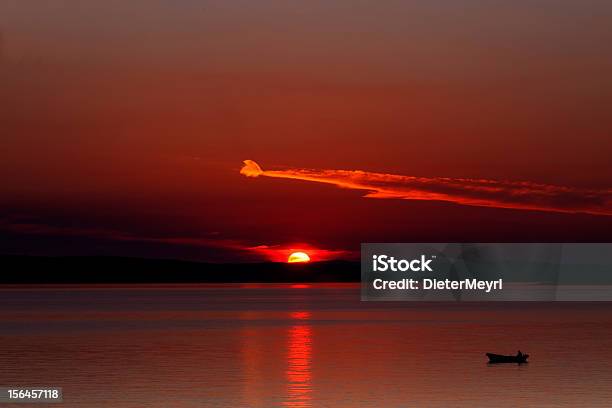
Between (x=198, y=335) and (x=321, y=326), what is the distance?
2363 cm

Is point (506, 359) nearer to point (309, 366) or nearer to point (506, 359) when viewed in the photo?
point (506, 359)

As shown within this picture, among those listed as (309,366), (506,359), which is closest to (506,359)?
(506,359)

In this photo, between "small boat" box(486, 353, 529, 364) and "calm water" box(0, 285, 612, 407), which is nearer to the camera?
"calm water" box(0, 285, 612, 407)

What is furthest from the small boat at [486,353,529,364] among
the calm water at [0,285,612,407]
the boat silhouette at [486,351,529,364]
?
the calm water at [0,285,612,407]

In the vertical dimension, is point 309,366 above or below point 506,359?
below

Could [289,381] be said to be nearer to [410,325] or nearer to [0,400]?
[0,400]

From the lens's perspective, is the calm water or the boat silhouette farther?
the boat silhouette

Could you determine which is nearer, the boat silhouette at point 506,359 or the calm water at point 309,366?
the calm water at point 309,366

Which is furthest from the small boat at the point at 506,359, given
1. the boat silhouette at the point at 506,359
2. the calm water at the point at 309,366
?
the calm water at the point at 309,366

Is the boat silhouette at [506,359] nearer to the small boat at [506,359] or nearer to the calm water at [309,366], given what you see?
the small boat at [506,359]

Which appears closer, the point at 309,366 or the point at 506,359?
the point at 309,366

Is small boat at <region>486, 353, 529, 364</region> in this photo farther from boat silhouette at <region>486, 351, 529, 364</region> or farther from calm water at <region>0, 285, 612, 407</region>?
calm water at <region>0, 285, 612, 407</region>

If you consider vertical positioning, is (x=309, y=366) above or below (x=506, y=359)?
below

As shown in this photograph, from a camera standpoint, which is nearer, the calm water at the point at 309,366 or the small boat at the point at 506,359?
the calm water at the point at 309,366
